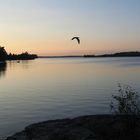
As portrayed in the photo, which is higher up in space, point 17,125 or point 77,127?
point 77,127

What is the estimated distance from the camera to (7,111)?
30922 mm

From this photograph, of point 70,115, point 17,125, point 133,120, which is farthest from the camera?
point 70,115

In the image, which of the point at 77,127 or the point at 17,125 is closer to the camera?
the point at 77,127

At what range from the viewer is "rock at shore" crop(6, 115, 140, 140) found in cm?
1301

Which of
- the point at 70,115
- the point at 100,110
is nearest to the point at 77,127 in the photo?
the point at 70,115

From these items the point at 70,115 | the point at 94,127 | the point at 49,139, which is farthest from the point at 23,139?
the point at 70,115

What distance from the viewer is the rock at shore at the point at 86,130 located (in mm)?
13008

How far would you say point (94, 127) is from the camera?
13.9 m

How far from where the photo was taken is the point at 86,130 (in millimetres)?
13500

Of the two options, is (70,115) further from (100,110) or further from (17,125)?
(17,125)

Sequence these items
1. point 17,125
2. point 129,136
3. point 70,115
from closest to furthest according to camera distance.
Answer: point 129,136
point 17,125
point 70,115

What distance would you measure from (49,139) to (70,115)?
14924 millimetres

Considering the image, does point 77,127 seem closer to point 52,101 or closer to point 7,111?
point 7,111

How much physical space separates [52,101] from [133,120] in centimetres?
2358
